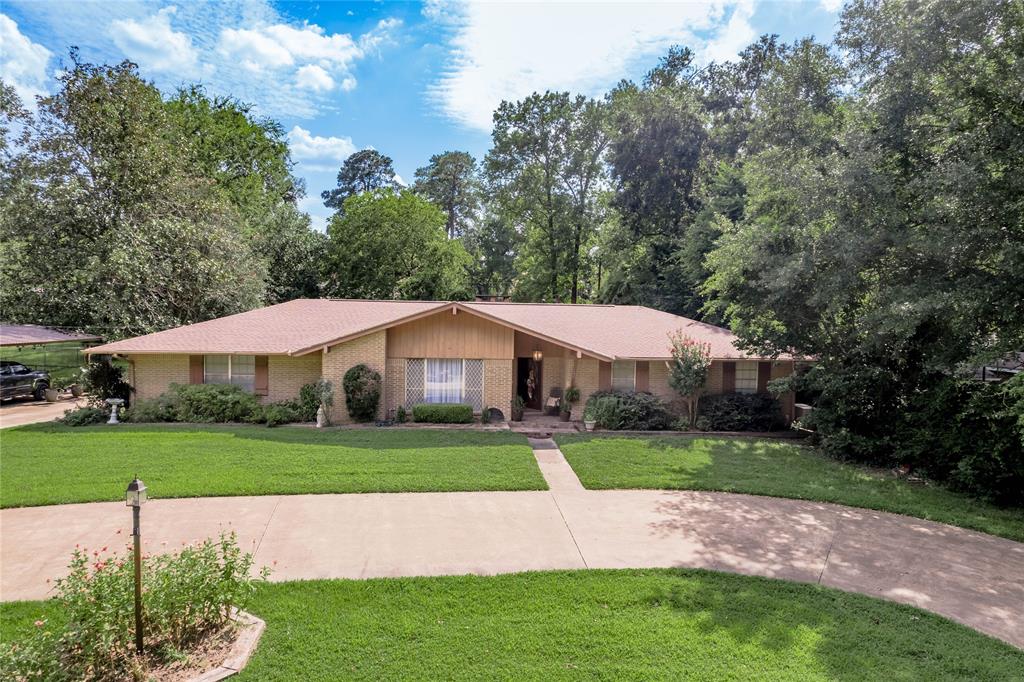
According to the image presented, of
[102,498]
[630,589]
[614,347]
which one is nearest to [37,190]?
[102,498]

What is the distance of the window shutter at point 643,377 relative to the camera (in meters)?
17.8

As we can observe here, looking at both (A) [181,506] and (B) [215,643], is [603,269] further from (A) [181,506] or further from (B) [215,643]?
(B) [215,643]

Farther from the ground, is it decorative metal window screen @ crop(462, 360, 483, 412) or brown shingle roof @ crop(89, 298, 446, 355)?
brown shingle roof @ crop(89, 298, 446, 355)

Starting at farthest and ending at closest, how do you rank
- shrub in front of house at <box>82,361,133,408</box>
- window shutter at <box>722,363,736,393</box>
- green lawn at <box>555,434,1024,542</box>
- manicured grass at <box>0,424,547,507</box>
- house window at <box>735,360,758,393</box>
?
house window at <box>735,360,758,393</box>, window shutter at <box>722,363,736,393</box>, shrub in front of house at <box>82,361,133,408</box>, manicured grass at <box>0,424,547,507</box>, green lawn at <box>555,434,1024,542</box>

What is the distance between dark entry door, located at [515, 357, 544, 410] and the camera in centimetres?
1898

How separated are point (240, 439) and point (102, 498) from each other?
4.48 meters

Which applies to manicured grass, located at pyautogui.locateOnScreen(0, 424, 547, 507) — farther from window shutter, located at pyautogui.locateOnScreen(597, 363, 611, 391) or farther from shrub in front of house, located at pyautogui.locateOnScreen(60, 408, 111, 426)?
window shutter, located at pyautogui.locateOnScreen(597, 363, 611, 391)

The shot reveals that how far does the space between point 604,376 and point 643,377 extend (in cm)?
128

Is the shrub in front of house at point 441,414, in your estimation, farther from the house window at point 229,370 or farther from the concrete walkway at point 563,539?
the concrete walkway at point 563,539

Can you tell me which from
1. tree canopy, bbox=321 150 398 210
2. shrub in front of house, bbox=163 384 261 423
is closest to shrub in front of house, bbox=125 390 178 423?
shrub in front of house, bbox=163 384 261 423

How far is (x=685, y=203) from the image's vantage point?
30.7 m

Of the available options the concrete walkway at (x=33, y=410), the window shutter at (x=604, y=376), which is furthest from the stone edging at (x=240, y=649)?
the concrete walkway at (x=33, y=410)

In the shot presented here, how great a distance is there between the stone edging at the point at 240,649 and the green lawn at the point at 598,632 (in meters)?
0.11

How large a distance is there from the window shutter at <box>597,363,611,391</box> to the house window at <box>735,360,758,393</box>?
13.9ft
